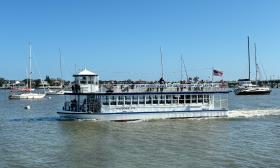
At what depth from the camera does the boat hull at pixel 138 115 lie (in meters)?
48.2

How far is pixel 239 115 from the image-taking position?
181 feet

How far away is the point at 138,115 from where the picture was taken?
162ft

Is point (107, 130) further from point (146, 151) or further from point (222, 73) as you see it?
point (222, 73)

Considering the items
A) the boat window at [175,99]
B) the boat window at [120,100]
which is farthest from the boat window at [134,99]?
the boat window at [175,99]

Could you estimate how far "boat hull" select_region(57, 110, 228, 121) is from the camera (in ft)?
158

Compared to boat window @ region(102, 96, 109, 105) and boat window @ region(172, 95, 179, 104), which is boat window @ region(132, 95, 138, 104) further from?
boat window @ region(172, 95, 179, 104)

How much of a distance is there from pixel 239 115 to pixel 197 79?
7362 mm

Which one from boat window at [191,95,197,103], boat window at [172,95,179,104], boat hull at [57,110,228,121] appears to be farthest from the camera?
boat window at [191,95,197,103]

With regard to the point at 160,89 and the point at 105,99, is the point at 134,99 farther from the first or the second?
the point at 160,89

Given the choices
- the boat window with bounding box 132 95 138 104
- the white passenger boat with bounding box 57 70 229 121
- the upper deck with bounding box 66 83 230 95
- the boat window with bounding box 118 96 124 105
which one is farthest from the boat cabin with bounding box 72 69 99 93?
the boat window with bounding box 132 95 138 104

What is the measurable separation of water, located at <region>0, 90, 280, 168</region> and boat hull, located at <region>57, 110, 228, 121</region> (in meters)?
1.24

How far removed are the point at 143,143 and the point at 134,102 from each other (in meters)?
16.7

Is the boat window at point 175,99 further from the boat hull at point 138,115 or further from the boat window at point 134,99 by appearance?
the boat window at point 134,99

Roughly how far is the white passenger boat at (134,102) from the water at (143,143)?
1853mm
